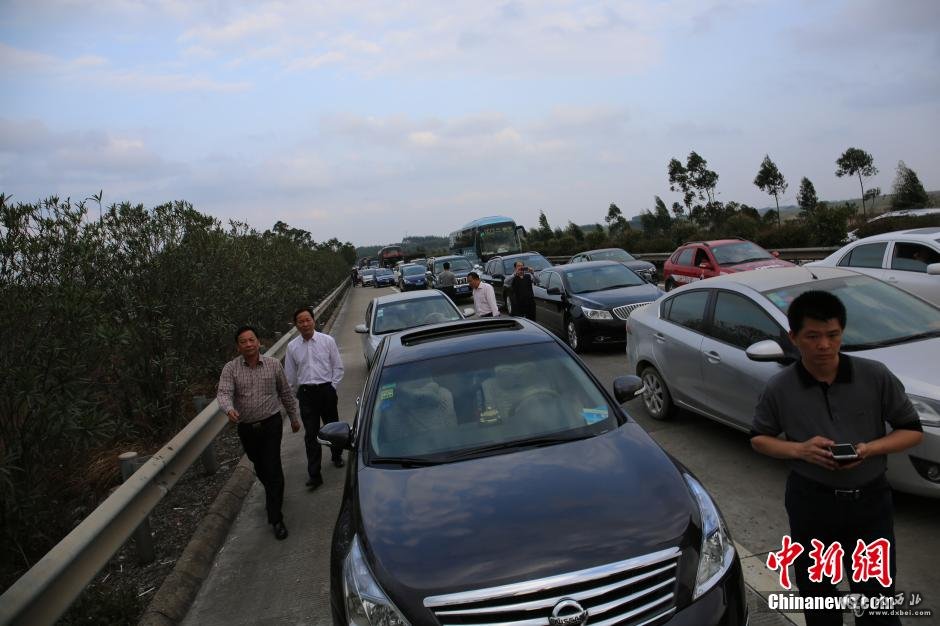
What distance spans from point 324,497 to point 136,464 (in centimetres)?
183

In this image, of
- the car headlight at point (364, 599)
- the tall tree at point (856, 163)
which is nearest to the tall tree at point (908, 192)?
the tall tree at point (856, 163)

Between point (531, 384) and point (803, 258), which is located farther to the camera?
point (803, 258)

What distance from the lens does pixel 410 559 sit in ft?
8.95

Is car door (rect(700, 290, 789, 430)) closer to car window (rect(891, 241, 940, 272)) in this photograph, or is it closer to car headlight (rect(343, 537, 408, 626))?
car headlight (rect(343, 537, 408, 626))

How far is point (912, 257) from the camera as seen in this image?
9.84 m

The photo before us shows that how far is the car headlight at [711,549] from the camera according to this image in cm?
269

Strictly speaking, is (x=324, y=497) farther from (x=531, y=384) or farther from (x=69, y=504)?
(x=531, y=384)

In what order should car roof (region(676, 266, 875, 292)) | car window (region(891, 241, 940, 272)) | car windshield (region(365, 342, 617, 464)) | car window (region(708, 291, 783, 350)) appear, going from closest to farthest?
car windshield (region(365, 342, 617, 464)) < car window (region(708, 291, 783, 350)) < car roof (region(676, 266, 875, 292)) < car window (region(891, 241, 940, 272))

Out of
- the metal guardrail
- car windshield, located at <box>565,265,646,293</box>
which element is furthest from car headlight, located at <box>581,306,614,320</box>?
the metal guardrail

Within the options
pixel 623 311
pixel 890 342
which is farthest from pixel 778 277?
pixel 623 311

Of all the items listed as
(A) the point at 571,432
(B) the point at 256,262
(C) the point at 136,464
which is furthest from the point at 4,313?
(B) the point at 256,262

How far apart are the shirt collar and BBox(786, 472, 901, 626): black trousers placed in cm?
41

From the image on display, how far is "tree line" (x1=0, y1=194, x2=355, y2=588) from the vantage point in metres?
5.01

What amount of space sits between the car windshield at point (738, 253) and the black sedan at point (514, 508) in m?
12.4
